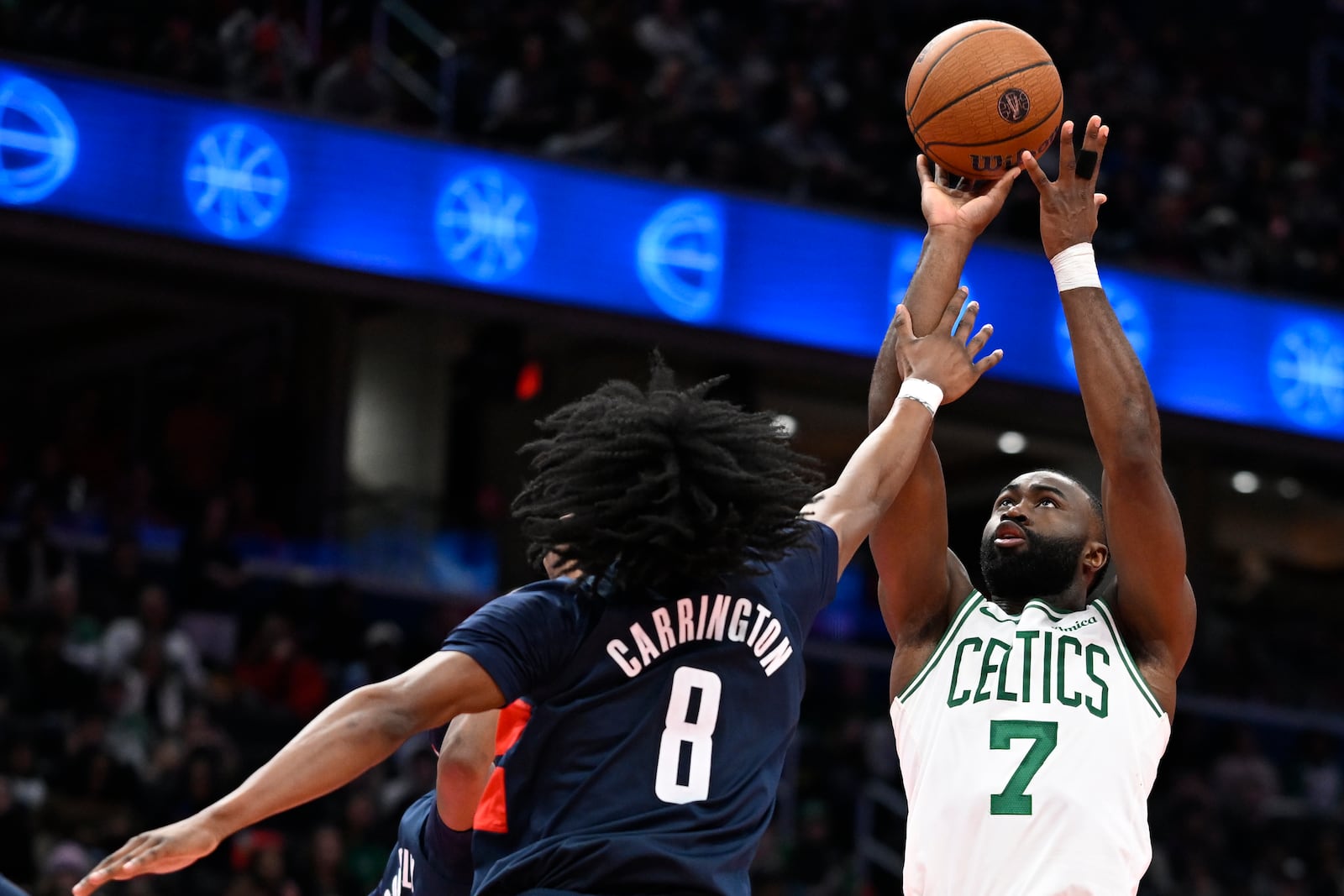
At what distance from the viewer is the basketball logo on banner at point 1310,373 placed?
13.8 metres

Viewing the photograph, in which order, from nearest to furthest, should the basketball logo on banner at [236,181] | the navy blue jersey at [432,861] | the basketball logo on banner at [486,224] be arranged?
1. the navy blue jersey at [432,861]
2. the basketball logo on banner at [236,181]
3. the basketball logo on banner at [486,224]

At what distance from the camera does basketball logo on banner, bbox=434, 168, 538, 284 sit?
1177 cm

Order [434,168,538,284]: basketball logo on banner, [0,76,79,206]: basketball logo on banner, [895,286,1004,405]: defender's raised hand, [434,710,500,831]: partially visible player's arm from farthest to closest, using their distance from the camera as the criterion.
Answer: [434,168,538,284]: basketball logo on banner < [0,76,79,206]: basketball logo on banner < [434,710,500,831]: partially visible player's arm < [895,286,1004,405]: defender's raised hand

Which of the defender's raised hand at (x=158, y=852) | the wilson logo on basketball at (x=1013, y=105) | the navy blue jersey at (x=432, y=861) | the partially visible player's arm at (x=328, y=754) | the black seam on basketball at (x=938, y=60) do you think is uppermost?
the black seam on basketball at (x=938, y=60)

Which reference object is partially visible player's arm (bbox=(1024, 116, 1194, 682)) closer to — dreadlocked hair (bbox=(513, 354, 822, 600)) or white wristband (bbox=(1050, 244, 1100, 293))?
white wristband (bbox=(1050, 244, 1100, 293))

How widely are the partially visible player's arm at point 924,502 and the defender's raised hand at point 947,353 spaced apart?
32 millimetres

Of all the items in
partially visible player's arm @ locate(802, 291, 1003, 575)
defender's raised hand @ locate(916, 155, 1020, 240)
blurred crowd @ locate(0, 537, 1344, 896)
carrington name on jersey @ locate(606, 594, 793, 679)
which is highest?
defender's raised hand @ locate(916, 155, 1020, 240)

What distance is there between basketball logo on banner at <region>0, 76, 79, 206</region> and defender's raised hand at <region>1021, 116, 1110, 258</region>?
25.7 feet

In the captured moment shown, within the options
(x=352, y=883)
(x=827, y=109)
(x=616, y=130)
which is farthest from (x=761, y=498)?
(x=827, y=109)

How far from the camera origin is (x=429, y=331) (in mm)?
17359

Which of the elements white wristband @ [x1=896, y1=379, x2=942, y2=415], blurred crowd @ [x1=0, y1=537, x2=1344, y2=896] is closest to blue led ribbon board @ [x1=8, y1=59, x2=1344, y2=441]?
blurred crowd @ [x1=0, y1=537, x2=1344, y2=896]

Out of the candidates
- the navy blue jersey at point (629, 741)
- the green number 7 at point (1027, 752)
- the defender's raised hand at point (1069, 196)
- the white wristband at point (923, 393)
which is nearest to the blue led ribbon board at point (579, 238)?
the defender's raised hand at point (1069, 196)

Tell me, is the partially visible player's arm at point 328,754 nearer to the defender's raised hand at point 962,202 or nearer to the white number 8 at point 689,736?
the white number 8 at point 689,736

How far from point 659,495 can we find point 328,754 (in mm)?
699
